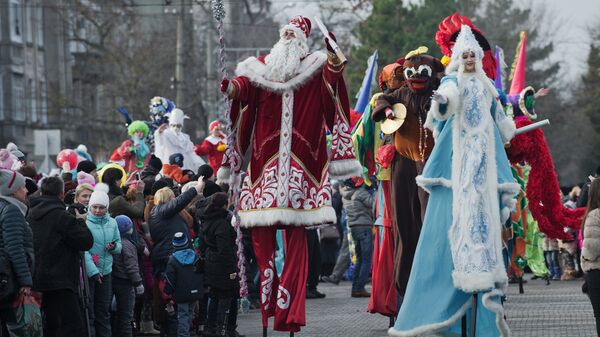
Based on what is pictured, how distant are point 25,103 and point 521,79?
42312 millimetres

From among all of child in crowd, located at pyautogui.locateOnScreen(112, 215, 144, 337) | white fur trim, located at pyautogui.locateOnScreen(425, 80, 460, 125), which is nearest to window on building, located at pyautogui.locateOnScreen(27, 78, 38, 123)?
child in crowd, located at pyautogui.locateOnScreen(112, 215, 144, 337)

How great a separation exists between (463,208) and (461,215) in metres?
0.05

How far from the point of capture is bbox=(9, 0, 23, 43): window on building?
57.8 metres

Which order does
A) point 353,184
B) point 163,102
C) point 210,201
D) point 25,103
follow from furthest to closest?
point 25,103
point 163,102
point 353,184
point 210,201

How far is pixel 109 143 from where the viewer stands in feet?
181

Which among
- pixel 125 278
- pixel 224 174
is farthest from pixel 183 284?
pixel 224 174

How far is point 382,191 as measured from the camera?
14.0m

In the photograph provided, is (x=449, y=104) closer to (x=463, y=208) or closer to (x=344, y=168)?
(x=463, y=208)

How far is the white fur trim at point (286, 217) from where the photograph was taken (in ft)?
40.1

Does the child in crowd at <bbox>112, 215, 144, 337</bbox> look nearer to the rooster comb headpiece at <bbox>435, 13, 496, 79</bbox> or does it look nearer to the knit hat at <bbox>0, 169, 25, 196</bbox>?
the knit hat at <bbox>0, 169, 25, 196</bbox>

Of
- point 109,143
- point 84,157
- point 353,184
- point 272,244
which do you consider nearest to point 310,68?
point 272,244

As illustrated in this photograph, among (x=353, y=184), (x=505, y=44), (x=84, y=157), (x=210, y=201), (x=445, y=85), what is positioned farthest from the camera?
(x=505, y=44)

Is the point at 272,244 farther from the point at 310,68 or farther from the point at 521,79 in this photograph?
the point at 521,79

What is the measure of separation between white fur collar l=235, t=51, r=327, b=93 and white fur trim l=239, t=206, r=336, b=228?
1002 mm
